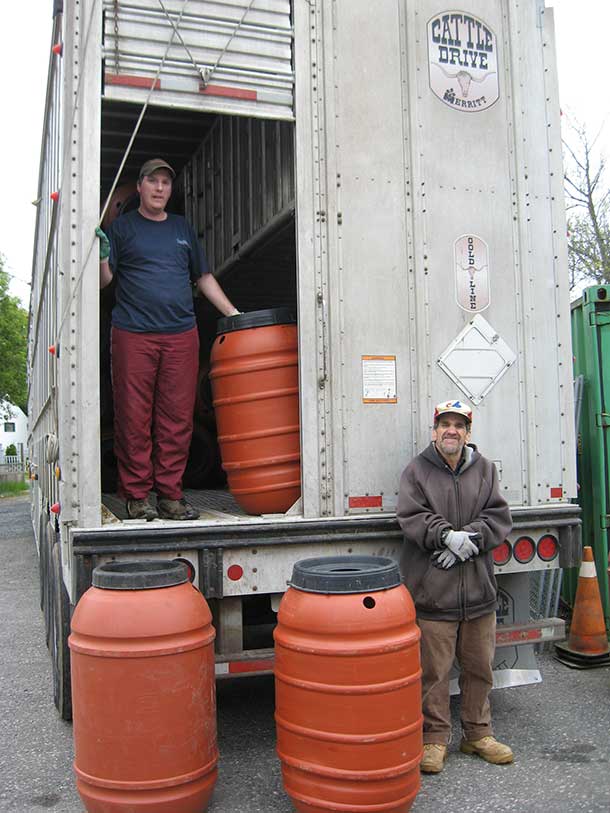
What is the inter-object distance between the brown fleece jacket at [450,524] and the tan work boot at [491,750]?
620 mm

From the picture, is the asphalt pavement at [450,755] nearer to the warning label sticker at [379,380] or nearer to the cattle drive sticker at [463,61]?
the warning label sticker at [379,380]

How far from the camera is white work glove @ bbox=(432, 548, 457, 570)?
368 centimetres

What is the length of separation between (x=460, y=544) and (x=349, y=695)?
946 millimetres

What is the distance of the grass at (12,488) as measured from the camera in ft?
103

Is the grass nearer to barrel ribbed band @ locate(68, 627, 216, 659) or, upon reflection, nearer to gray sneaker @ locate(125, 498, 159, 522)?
gray sneaker @ locate(125, 498, 159, 522)

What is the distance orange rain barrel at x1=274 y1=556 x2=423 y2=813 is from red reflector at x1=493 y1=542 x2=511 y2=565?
986mm

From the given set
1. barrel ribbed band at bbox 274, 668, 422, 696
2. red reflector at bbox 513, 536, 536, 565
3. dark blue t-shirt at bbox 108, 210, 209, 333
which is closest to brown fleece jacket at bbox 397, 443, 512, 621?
red reflector at bbox 513, 536, 536, 565

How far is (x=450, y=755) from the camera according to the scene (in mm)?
3895

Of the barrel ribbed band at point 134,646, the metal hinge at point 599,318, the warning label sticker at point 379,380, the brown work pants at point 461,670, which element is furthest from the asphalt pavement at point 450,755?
the metal hinge at point 599,318

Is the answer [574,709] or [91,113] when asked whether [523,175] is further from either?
[574,709]

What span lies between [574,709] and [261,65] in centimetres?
389

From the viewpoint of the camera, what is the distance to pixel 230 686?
16.9 ft

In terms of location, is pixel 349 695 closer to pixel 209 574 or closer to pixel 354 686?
pixel 354 686

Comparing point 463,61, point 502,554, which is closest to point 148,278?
point 463,61
